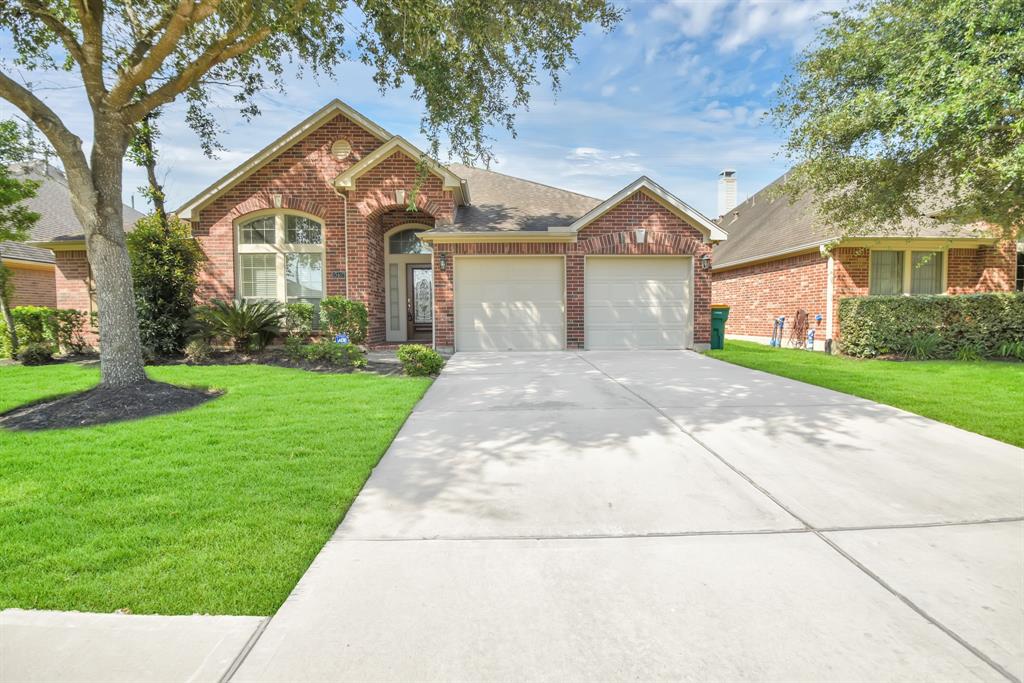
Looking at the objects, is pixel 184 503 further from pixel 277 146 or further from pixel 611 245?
pixel 277 146

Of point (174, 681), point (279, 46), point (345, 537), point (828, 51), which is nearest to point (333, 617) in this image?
point (174, 681)

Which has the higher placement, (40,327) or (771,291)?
(771,291)

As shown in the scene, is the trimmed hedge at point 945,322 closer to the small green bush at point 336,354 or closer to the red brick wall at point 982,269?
the red brick wall at point 982,269

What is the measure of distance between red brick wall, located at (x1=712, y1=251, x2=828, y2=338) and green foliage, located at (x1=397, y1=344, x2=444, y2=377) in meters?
10.5

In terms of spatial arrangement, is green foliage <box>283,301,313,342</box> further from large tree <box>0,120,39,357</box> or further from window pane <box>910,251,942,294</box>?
window pane <box>910,251,942,294</box>

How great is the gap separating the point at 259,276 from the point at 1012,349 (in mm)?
17363

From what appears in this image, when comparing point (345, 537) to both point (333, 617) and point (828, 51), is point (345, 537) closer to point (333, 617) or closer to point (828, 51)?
point (333, 617)

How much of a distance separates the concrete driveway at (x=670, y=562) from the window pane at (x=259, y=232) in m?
9.14

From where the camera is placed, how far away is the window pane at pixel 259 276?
11867mm

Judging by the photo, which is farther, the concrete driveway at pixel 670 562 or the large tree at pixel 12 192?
the large tree at pixel 12 192

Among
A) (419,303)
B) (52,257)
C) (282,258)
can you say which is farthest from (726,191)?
(52,257)

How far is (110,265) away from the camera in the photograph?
657cm

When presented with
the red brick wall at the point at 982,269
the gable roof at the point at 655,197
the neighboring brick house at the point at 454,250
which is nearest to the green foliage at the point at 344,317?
the neighboring brick house at the point at 454,250

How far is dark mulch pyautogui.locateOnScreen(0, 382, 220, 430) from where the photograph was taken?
→ 536 centimetres
